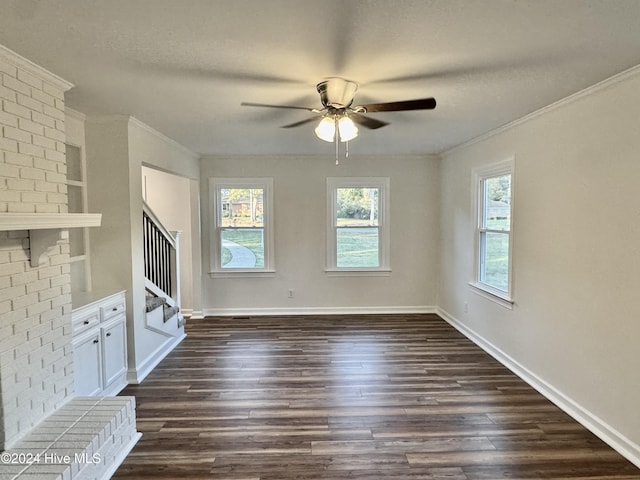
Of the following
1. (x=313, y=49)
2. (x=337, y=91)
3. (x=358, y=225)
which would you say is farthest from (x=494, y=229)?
(x=313, y=49)

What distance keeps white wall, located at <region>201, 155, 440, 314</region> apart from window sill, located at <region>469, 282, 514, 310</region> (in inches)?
52.2

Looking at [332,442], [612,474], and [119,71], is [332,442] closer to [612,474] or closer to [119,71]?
[612,474]

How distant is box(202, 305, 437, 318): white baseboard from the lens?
5.84m

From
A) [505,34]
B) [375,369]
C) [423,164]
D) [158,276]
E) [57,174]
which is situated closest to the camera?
[505,34]

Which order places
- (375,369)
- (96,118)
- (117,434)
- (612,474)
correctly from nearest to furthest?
(612,474) < (117,434) < (96,118) < (375,369)

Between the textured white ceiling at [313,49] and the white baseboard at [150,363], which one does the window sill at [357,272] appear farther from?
the textured white ceiling at [313,49]

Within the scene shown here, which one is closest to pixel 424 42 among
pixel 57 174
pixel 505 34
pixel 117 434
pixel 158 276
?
pixel 505 34

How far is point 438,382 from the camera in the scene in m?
3.50

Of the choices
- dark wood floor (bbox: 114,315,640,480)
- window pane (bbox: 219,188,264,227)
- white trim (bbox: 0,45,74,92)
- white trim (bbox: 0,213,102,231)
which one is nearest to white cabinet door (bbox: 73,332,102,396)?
dark wood floor (bbox: 114,315,640,480)

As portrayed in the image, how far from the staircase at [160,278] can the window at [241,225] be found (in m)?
0.97

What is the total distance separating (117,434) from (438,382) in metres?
2.67

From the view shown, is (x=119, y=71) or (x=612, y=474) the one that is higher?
(x=119, y=71)

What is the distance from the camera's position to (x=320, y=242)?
230 inches

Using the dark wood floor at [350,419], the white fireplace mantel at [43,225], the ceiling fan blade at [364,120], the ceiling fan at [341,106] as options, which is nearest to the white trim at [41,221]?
the white fireplace mantel at [43,225]
